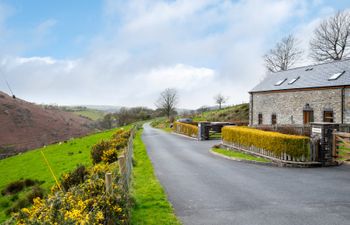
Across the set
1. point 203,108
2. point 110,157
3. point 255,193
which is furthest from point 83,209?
point 203,108

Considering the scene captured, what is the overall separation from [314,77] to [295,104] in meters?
3.14

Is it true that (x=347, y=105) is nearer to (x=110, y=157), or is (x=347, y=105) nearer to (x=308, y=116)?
(x=308, y=116)

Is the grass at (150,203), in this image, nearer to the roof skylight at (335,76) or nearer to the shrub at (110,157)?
the shrub at (110,157)

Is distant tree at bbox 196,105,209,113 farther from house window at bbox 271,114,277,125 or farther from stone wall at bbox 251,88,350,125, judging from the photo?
house window at bbox 271,114,277,125

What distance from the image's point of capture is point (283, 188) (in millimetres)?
9969

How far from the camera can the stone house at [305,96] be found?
23.0m

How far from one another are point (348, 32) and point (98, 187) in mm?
48274

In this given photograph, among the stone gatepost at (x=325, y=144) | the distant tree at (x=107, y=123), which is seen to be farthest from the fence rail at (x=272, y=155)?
the distant tree at (x=107, y=123)

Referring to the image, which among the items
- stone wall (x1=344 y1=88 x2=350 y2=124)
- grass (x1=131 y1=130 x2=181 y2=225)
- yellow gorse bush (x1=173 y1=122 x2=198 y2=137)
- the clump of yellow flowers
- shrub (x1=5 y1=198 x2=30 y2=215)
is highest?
stone wall (x1=344 y1=88 x2=350 y2=124)

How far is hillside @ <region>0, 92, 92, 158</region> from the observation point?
42.8 m

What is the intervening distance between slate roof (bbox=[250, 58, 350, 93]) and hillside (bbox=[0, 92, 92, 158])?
33.8 m

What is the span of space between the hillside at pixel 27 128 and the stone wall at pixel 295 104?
33.0m

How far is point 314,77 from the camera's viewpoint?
27.1 m

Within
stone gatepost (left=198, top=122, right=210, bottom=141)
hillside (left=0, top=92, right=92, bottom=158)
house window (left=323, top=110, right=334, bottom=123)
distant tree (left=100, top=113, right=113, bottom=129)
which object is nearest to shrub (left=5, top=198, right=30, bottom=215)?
stone gatepost (left=198, top=122, right=210, bottom=141)
